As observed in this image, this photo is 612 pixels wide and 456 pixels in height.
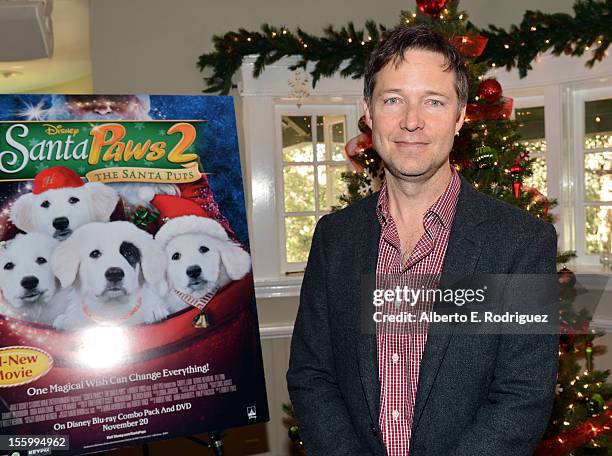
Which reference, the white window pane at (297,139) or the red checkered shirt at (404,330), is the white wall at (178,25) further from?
the red checkered shirt at (404,330)

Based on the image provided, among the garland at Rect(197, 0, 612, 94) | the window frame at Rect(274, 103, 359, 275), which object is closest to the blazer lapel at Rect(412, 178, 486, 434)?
the garland at Rect(197, 0, 612, 94)

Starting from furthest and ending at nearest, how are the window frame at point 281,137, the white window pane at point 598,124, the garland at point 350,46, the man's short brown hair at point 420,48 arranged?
the window frame at point 281,137 → the white window pane at point 598,124 → the garland at point 350,46 → the man's short brown hair at point 420,48

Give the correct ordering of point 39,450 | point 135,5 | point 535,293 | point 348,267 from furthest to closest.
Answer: point 135,5, point 39,450, point 348,267, point 535,293

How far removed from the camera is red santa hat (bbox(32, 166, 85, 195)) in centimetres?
219

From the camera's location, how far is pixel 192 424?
224cm

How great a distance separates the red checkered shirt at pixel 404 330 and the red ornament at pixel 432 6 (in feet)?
4.80

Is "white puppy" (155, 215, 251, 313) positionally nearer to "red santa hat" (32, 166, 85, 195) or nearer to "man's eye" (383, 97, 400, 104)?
"red santa hat" (32, 166, 85, 195)

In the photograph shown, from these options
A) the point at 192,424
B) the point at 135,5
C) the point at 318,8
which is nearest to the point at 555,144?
the point at 318,8

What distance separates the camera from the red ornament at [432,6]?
9.04 ft

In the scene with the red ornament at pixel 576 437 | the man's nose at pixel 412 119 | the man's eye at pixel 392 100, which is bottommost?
the red ornament at pixel 576 437

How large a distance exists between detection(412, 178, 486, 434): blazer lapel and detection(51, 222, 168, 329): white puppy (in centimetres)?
113

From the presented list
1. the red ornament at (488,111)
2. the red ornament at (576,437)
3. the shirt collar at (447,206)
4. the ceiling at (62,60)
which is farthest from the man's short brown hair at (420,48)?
the ceiling at (62,60)

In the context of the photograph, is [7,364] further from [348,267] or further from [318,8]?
[318,8]

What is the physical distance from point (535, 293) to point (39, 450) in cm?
145
